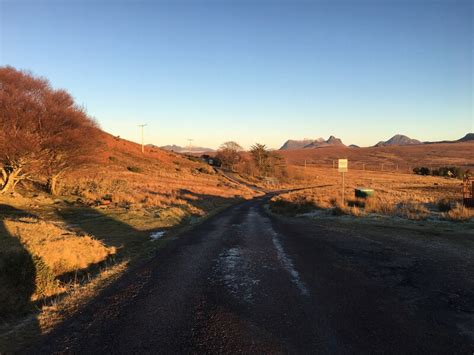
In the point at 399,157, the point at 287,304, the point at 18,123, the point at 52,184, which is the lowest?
the point at 287,304

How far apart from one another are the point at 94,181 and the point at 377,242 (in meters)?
31.7

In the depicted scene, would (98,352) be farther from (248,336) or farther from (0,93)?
(0,93)

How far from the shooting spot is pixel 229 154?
315ft

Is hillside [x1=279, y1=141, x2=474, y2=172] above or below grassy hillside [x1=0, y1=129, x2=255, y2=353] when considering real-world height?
above

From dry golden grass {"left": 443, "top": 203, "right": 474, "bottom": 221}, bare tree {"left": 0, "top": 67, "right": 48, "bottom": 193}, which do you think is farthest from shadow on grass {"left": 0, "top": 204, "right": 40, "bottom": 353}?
bare tree {"left": 0, "top": 67, "right": 48, "bottom": 193}

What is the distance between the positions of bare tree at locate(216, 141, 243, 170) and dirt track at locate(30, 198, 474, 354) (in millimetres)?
82892

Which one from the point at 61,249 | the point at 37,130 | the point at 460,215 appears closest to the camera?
the point at 61,249

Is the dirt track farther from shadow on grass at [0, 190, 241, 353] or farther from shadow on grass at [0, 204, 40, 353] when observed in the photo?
shadow on grass at [0, 204, 40, 353]

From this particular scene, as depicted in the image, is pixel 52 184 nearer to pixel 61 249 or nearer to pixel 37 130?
pixel 37 130

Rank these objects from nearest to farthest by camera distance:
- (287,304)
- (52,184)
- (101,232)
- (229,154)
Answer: (287,304) < (101,232) < (52,184) < (229,154)

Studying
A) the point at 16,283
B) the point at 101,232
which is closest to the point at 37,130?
the point at 101,232

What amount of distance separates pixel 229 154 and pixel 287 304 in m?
90.7

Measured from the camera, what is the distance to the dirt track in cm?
445

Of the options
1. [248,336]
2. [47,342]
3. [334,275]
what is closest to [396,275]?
[334,275]
